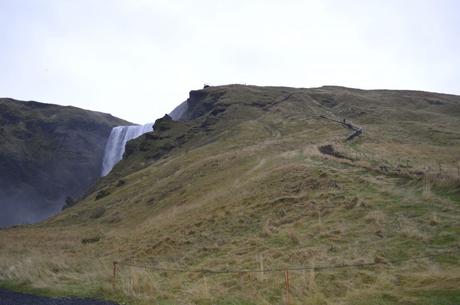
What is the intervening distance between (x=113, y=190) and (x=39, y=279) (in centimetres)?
3524

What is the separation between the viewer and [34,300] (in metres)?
16.4

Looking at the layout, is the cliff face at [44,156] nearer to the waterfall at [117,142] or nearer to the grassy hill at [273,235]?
the waterfall at [117,142]

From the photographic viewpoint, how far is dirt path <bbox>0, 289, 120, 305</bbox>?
1543 centimetres

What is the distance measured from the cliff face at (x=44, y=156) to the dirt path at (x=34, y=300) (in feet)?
294

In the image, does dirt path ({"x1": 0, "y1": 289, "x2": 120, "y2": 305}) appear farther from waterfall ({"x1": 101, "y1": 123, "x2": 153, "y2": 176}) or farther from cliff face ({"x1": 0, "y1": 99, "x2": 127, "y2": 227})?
cliff face ({"x1": 0, "y1": 99, "x2": 127, "y2": 227})

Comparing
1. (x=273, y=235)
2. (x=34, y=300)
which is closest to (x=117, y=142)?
(x=273, y=235)

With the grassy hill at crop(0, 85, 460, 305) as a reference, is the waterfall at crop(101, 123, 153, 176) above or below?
above

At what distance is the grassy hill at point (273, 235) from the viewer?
43.9 feet

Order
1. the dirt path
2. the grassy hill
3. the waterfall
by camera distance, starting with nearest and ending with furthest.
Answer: the grassy hill → the dirt path → the waterfall

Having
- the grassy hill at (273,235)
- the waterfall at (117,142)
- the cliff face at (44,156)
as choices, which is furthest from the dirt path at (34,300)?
the cliff face at (44,156)

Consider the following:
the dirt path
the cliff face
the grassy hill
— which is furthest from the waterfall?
the dirt path

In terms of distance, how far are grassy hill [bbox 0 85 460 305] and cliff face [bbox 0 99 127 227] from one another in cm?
6871

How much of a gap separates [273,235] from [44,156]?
112 metres

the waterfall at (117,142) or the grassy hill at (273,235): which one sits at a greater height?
the waterfall at (117,142)
